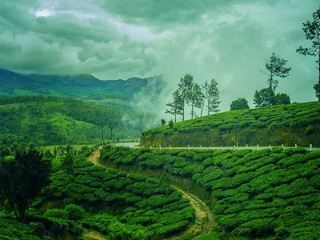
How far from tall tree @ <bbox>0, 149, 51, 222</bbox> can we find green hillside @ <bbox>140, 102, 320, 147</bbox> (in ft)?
120

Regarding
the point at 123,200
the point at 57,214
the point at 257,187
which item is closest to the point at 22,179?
the point at 57,214

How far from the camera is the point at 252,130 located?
5675 centimetres

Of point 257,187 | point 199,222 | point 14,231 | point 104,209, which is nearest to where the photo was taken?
point 14,231

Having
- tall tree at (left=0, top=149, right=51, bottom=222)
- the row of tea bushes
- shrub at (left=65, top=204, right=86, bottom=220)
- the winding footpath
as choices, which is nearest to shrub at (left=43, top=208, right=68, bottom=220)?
shrub at (left=65, top=204, right=86, bottom=220)

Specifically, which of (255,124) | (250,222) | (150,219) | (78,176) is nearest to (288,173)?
(250,222)

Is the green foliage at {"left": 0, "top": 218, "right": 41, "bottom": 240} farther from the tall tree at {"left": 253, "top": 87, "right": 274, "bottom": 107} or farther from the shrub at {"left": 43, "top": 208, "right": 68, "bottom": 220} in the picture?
the tall tree at {"left": 253, "top": 87, "right": 274, "bottom": 107}

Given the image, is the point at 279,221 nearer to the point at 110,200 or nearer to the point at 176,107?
the point at 110,200

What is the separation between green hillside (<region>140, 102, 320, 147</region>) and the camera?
48.3 metres

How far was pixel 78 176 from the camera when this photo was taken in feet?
185

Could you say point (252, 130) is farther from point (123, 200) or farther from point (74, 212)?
point (74, 212)

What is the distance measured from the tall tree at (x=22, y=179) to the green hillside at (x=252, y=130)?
36.6m

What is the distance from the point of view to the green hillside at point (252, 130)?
48344 millimetres

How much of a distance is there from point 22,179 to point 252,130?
40351mm

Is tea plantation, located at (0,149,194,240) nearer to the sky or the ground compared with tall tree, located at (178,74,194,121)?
nearer to the ground
